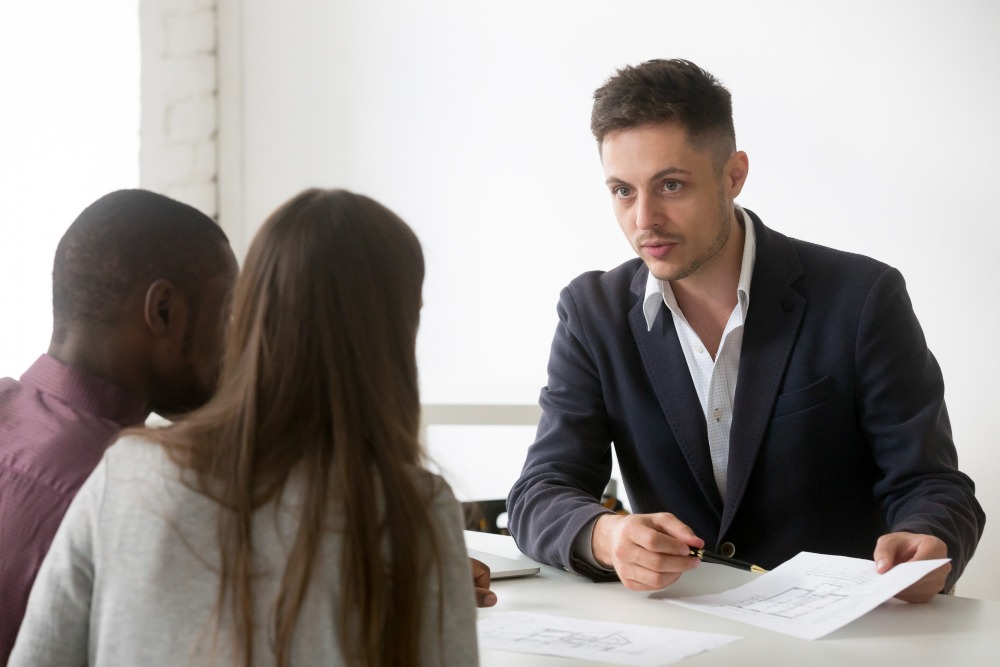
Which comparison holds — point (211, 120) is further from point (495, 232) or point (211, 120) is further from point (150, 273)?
point (150, 273)

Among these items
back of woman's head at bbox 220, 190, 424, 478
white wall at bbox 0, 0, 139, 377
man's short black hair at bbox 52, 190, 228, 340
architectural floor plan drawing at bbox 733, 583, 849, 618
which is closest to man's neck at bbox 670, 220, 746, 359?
architectural floor plan drawing at bbox 733, 583, 849, 618

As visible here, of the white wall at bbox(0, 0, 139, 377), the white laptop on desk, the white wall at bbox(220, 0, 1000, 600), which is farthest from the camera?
the white wall at bbox(0, 0, 139, 377)

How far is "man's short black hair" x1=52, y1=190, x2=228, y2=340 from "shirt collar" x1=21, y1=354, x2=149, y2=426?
5 cm

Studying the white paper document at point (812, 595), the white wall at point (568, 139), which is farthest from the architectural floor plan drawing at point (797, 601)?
the white wall at point (568, 139)

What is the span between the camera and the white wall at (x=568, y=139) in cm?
234

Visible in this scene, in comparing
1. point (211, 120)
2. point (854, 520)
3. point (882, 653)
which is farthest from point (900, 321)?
point (211, 120)

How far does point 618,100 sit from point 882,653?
38.5 inches

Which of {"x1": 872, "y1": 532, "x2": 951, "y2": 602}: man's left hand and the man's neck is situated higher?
the man's neck

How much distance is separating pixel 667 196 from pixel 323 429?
3.47ft

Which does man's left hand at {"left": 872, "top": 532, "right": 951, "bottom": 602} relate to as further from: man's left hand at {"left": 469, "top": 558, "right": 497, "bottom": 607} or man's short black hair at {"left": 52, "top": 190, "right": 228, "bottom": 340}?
man's short black hair at {"left": 52, "top": 190, "right": 228, "bottom": 340}

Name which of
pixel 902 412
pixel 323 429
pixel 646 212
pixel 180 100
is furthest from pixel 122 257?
pixel 180 100

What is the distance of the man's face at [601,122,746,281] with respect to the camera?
174cm

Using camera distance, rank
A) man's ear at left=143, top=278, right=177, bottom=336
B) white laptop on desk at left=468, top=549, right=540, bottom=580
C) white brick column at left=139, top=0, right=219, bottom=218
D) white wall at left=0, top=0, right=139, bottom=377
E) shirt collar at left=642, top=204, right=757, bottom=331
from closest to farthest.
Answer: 1. man's ear at left=143, top=278, right=177, bottom=336
2. white laptop on desk at left=468, top=549, right=540, bottom=580
3. shirt collar at left=642, top=204, right=757, bottom=331
4. white wall at left=0, top=0, right=139, bottom=377
5. white brick column at left=139, top=0, right=219, bottom=218

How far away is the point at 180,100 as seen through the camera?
9.91 ft
